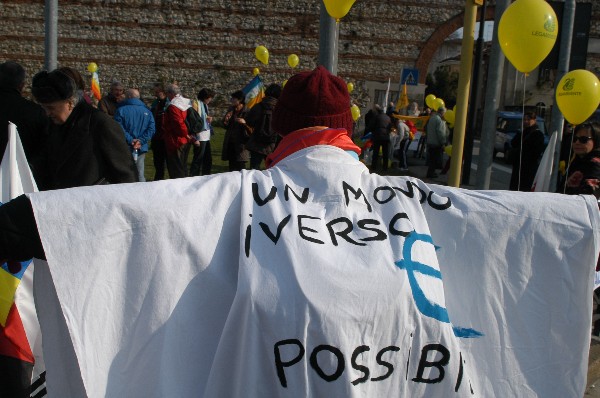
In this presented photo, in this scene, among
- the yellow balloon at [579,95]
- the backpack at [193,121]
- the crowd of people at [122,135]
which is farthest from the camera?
the backpack at [193,121]

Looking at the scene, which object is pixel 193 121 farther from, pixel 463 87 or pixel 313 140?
pixel 313 140

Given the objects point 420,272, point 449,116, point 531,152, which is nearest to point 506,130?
point 449,116

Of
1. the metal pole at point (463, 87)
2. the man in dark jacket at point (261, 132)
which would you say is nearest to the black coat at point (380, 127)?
the man in dark jacket at point (261, 132)

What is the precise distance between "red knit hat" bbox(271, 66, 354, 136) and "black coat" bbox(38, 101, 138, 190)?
5.68ft

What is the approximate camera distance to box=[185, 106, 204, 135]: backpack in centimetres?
963

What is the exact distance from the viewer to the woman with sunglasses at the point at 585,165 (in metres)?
5.62

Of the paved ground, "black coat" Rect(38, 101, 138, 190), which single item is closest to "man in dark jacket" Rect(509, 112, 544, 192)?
the paved ground

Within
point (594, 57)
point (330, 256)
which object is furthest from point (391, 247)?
point (594, 57)

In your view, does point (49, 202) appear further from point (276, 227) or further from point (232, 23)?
point (232, 23)

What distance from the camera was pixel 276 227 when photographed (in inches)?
66.7

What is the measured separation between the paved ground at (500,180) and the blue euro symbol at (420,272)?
3196 mm

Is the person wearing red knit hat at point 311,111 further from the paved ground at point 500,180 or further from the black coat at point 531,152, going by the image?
the black coat at point 531,152

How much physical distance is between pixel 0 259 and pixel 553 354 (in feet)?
4.68

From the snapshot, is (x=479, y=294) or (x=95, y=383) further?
(x=479, y=294)
